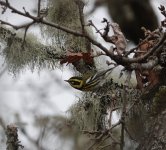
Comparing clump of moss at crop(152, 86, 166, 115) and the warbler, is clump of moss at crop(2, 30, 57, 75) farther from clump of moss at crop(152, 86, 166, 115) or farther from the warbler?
clump of moss at crop(152, 86, 166, 115)

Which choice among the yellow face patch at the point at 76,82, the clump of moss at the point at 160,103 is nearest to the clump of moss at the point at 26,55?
the yellow face patch at the point at 76,82

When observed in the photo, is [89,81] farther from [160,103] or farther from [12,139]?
[160,103]

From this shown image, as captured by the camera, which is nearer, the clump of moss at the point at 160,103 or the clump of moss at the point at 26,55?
the clump of moss at the point at 160,103

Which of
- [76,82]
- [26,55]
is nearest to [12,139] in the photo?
[76,82]

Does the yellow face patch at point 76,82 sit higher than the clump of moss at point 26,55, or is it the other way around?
the clump of moss at point 26,55

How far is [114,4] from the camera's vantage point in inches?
78.0

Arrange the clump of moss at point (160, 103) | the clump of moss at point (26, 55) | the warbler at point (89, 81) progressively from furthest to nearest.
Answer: the clump of moss at point (26, 55) → the warbler at point (89, 81) → the clump of moss at point (160, 103)

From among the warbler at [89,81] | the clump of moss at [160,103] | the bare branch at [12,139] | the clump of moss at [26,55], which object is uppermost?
the clump of moss at [26,55]

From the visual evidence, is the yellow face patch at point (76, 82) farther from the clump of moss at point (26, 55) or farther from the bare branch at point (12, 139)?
the clump of moss at point (26, 55)

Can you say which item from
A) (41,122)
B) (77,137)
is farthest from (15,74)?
(77,137)

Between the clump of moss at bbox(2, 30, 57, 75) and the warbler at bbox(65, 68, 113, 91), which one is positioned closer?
the warbler at bbox(65, 68, 113, 91)

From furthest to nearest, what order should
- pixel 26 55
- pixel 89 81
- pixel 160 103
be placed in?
pixel 26 55 → pixel 89 81 → pixel 160 103

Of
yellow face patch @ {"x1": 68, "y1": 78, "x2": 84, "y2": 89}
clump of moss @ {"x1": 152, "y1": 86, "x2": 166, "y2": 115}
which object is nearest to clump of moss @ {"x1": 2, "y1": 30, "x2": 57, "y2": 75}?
yellow face patch @ {"x1": 68, "y1": 78, "x2": 84, "y2": 89}

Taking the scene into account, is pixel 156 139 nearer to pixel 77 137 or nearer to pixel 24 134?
pixel 77 137
